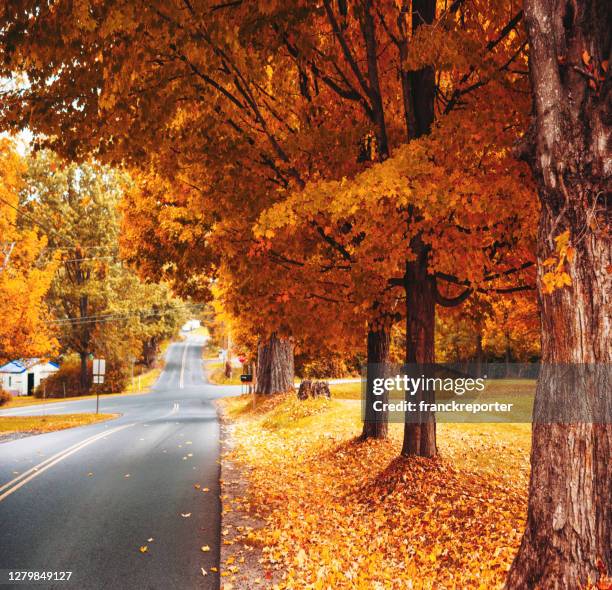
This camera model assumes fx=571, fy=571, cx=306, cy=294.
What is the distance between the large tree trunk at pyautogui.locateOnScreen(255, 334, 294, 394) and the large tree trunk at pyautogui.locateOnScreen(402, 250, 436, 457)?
17043 mm

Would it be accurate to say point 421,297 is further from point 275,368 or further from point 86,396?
point 86,396

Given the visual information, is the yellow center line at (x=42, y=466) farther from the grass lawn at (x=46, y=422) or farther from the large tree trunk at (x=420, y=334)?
the large tree trunk at (x=420, y=334)

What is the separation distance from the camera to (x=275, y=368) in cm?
2656

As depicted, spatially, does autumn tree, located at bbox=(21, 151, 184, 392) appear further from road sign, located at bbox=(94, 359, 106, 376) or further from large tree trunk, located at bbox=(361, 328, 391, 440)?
large tree trunk, located at bbox=(361, 328, 391, 440)

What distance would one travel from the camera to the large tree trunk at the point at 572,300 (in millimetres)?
4484

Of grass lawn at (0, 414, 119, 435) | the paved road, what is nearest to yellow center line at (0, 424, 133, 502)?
the paved road

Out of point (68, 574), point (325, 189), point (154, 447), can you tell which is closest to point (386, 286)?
point (325, 189)

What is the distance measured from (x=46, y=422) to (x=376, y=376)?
1837 centimetres

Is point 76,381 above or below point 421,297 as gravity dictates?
below

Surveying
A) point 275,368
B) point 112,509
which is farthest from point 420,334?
point 275,368

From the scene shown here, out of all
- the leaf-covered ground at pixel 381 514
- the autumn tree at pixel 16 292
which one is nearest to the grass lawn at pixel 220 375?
the autumn tree at pixel 16 292

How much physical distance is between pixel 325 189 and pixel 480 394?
1994 centimetres

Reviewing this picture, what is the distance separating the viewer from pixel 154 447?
15805 mm

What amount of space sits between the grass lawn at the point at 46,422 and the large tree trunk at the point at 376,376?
47.0 feet
